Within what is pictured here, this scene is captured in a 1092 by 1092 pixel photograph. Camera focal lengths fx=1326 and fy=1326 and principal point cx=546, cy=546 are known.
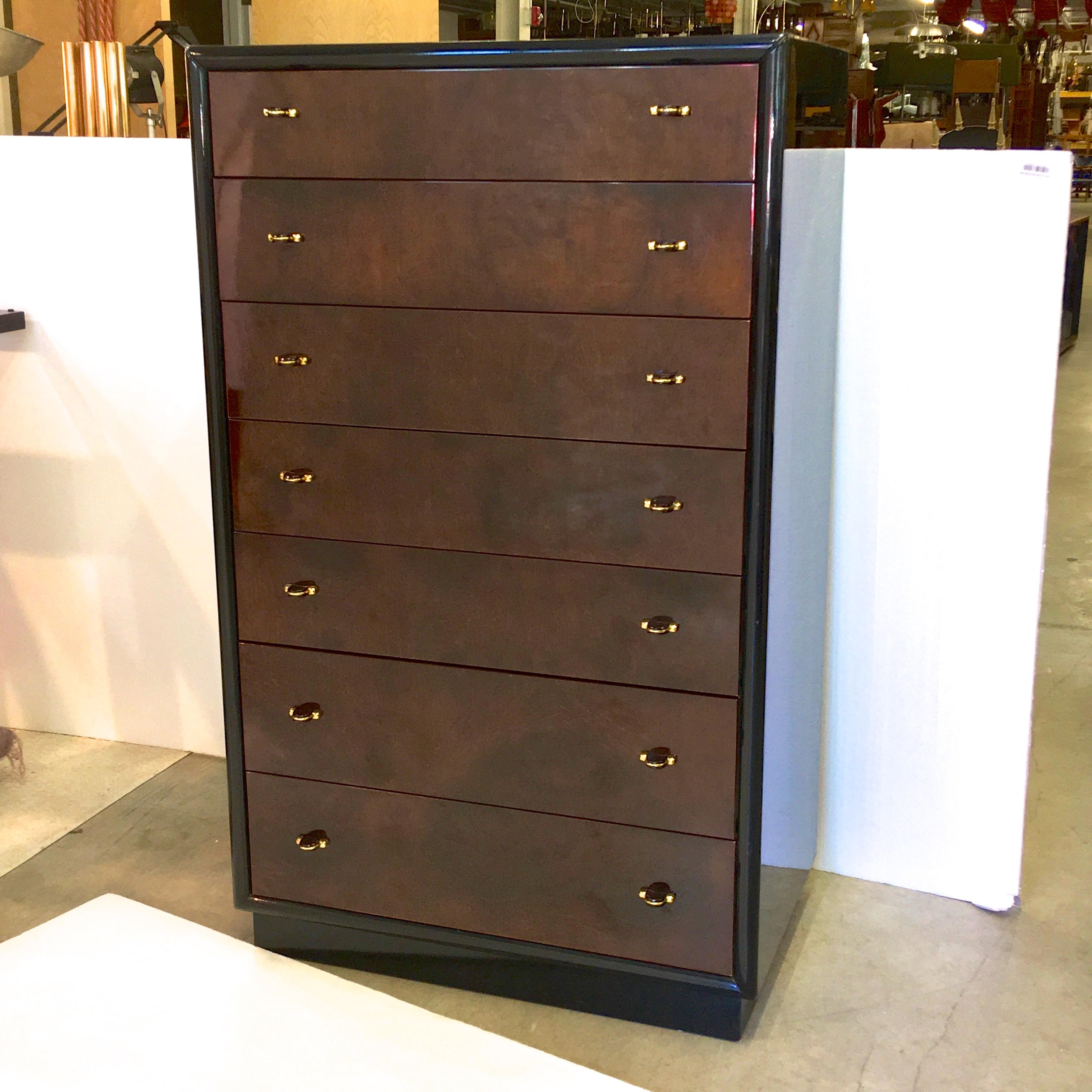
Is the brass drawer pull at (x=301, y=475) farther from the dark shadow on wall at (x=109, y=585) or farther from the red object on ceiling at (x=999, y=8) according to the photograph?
the red object on ceiling at (x=999, y=8)

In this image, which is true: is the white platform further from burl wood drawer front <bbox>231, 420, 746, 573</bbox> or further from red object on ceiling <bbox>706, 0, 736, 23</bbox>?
red object on ceiling <bbox>706, 0, 736, 23</bbox>

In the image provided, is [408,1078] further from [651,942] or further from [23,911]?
[23,911]

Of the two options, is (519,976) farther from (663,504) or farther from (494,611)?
(663,504)

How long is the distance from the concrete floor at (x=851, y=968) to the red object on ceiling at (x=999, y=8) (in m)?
10.00

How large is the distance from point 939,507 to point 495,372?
2.94 ft

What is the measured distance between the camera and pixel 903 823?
2.47 metres

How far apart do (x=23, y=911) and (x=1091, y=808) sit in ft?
6.97

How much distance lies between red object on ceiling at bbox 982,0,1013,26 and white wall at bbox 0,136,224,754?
10389mm

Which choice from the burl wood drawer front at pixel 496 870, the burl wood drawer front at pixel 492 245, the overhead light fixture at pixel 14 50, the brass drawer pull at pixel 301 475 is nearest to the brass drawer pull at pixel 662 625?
the burl wood drawer front at pixel 496 870

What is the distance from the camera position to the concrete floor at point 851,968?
6.47ft

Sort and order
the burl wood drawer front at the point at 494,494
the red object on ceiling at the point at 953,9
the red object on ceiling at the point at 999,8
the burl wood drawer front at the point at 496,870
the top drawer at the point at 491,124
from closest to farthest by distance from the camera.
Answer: the top drawer at the point at 491,124 < the burl wood drawer front at the point at 494,494 < the burl wood drawer front at the point at 496,870 < the red object on ceiling at the point at 999,8 < the red object on ceiling at the point at 953,9

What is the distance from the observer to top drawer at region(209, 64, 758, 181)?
5.53 feet

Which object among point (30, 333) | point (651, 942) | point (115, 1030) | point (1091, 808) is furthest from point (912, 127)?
point (115, 1030)

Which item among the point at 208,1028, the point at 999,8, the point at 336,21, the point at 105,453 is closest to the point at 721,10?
the point at 336,21
